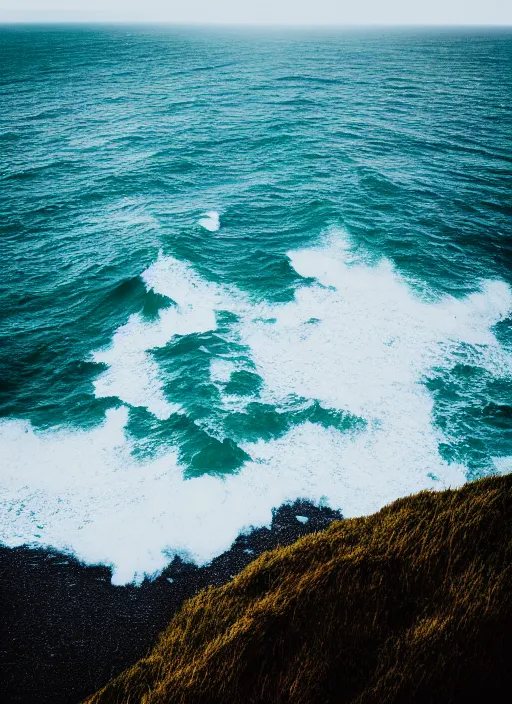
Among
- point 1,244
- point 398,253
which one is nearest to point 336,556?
point 398,253

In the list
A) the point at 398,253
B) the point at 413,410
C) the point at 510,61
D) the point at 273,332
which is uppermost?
the point at 510,61

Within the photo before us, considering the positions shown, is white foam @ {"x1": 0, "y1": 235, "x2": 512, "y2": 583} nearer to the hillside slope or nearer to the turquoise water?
the turquoise water

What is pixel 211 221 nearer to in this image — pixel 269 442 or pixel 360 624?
pixel 269 442

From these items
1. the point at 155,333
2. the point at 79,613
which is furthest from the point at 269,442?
the point at 155,333

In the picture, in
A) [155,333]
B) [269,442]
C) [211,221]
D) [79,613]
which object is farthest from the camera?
[211,221]

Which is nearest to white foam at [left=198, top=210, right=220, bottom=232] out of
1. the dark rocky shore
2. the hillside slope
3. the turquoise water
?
the turquoise water

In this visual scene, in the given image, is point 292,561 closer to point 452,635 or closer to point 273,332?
point 452,635
